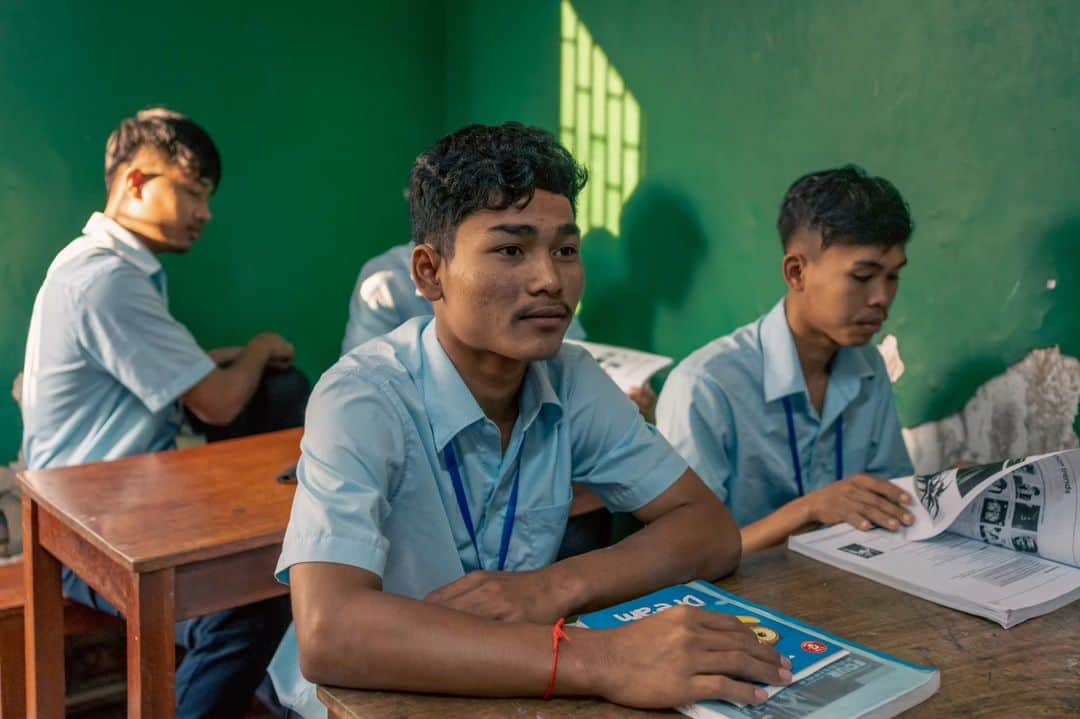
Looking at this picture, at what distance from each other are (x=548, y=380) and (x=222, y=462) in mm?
988

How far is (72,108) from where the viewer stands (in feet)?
10.5

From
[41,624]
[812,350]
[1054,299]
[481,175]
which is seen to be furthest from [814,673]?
[41,624]

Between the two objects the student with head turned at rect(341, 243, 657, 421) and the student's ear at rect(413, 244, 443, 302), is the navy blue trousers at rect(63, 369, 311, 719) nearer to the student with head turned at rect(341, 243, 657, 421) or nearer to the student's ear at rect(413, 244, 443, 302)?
the student with head turned at rect(341, 243, 657, 421)

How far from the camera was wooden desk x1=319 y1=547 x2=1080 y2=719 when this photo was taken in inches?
41.6

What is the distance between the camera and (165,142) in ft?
9.11

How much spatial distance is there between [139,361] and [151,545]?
0.91 m

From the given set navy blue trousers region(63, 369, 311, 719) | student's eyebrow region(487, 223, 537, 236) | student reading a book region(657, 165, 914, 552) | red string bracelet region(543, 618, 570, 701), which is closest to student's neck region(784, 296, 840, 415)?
student reading a book region(657, 165, 914, 552)

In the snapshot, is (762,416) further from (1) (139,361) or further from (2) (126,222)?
(2) (126,222)

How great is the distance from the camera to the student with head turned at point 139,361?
7.88ft

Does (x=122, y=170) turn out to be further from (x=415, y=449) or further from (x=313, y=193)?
(x=415, y=449)

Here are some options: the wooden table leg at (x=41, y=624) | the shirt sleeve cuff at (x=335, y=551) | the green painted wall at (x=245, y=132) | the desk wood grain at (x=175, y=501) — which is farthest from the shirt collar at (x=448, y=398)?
the green painted wall at (x=245, y=132)

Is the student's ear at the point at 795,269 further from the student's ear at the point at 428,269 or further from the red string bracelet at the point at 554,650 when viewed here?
the red string bracelet at the point at 554,650

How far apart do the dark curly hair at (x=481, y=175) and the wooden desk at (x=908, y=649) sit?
0.61m

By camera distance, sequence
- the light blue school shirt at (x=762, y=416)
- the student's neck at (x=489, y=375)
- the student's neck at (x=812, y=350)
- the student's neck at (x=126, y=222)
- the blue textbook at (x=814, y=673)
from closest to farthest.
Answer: the blue textbook at (x=814, y=673), the student's neck at (x=489, y=375), the light blue school shirt at (x=762, y=416), the student's neck at (x=812, y=350), the student's neck at (x=126, y=222)
